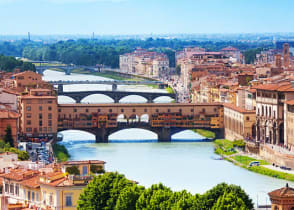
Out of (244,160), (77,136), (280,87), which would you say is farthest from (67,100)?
(244,160)

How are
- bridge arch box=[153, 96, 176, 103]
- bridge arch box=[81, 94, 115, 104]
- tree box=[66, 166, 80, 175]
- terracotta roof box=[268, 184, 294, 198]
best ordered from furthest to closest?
1. bridge arch box=[153, 96, 176, 103]
2. bridge arch box=[81, 94, 115, 104]
3. tree box=[66, 166, 80, 175]
4. terracotta roof box=[268, 184, 294, 198]

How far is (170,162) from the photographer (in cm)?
3203

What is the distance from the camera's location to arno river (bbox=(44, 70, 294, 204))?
27.0 m

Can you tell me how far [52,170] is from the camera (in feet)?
61.9

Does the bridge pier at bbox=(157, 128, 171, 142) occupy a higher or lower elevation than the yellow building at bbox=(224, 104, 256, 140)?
lower

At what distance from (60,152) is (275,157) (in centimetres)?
669

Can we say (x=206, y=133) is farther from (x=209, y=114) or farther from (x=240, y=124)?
(x=240, y=124)

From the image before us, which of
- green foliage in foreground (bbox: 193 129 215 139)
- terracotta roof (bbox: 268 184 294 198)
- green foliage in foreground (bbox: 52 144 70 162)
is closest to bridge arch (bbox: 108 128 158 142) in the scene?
green foliage in foreground (bbox: 193 129 215 139)

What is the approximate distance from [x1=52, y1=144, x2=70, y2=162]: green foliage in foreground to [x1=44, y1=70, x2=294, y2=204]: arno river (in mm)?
265

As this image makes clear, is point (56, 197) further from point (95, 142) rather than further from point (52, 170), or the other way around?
point (95, 142)

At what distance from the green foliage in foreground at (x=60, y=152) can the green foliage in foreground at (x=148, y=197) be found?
44.3 feet

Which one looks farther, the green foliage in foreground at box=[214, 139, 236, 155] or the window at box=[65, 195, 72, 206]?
the green foliage in foreground at box=[214, 139, 236, 155]

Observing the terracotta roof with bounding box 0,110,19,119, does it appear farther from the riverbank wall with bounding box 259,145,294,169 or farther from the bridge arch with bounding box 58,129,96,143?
the riverbank wall with bounding box 259,145,294,169

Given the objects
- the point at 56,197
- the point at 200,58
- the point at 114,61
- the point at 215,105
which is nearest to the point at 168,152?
the point at 215,105
